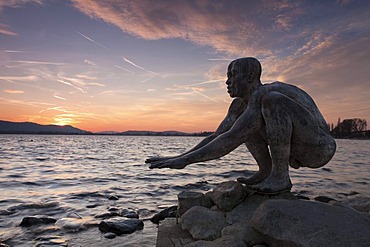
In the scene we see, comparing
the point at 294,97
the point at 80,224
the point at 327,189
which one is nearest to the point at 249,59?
the point at 294,97

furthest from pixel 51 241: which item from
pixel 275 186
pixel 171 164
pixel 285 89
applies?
pixel 285 89

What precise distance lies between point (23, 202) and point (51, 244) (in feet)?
14.9

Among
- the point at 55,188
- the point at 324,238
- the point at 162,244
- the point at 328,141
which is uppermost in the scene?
the point at 328,141

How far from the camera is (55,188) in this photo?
38.3 feet

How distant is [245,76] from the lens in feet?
11.3

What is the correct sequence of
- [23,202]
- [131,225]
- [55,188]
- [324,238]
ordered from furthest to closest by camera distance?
[55,188], [23,202], [131,225], [324,238]

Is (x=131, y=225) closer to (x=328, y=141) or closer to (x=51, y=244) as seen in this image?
(x=51, y=244)

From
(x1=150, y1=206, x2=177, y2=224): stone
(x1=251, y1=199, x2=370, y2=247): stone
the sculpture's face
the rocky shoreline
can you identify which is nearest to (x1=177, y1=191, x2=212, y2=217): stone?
the rocky shoreline

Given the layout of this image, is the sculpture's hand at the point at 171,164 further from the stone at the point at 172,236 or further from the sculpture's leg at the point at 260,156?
the sculpture's leg at the point at 260,156

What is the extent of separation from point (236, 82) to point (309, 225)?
1744 millimetres

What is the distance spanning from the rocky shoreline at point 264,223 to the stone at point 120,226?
2243mm

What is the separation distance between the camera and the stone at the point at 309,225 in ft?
7.73

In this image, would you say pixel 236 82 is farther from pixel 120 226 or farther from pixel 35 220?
pixel 35 220

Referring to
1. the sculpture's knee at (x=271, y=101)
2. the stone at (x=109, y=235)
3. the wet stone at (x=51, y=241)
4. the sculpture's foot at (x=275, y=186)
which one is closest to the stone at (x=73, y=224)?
the wet stone at (x=51, y=241)
